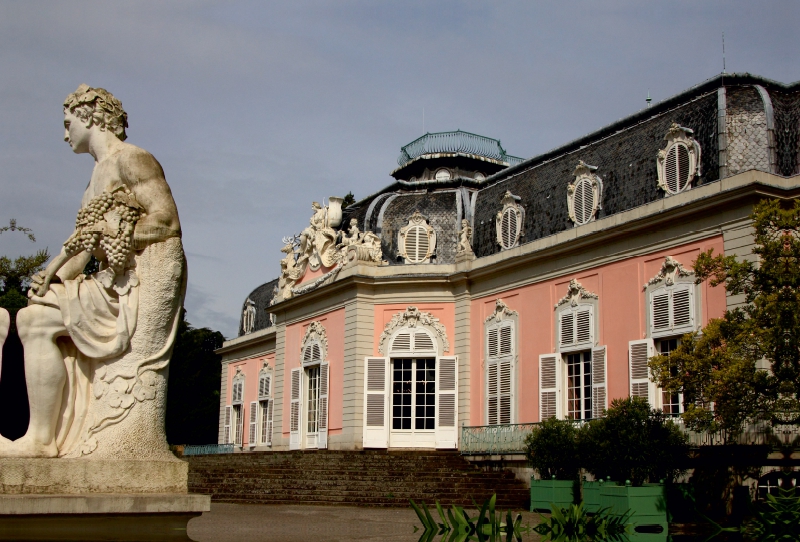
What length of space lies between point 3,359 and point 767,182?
1414cm

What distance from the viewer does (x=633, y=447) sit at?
1397 centimetres

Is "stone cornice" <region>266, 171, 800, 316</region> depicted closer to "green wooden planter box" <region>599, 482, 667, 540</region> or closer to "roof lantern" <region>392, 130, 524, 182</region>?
"roof lantern" <region>392, 130, 524, 182</region>

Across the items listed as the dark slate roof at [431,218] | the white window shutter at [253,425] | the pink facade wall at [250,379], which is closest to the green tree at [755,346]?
the dark slate roof at [431,218]

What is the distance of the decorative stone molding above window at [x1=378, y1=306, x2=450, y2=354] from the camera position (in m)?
23.1

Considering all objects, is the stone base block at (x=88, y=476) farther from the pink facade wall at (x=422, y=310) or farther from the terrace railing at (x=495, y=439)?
the pink facade wall at (x=422, y=310)

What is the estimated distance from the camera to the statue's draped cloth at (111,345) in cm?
443

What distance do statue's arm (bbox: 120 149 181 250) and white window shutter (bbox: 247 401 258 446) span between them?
2780 cm

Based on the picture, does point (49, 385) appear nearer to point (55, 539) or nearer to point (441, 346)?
point (55, 539)

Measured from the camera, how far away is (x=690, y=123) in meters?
17.8

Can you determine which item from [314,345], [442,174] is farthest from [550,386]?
[442,174]

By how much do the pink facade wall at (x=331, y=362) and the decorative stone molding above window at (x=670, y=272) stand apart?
9051 millimetres

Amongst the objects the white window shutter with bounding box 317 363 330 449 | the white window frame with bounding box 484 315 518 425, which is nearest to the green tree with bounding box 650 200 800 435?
the white window frame with bounding box 484 315 518 425

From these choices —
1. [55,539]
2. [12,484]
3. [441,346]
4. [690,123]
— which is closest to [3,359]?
[12,484]

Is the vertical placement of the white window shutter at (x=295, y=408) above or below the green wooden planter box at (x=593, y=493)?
above
